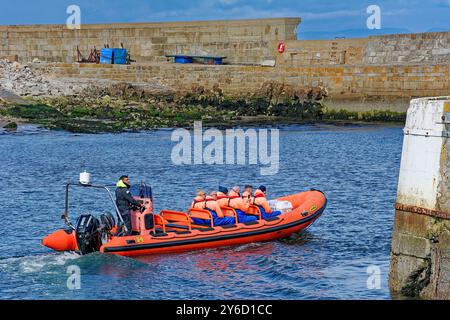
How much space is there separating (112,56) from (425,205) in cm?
3520

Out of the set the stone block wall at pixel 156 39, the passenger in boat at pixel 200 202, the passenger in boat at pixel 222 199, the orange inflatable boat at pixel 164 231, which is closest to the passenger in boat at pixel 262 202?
the orange inflatable boat at pixel 164 231

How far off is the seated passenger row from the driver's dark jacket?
140 centimetres

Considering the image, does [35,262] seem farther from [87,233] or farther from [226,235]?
[226,235]

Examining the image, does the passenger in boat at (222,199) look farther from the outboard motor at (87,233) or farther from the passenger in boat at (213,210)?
the outboard motor at (87,233)

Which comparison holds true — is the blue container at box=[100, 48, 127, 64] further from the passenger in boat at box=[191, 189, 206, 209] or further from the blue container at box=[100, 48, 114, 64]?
the passenger in boat at box=[191, 189, 206, 209]

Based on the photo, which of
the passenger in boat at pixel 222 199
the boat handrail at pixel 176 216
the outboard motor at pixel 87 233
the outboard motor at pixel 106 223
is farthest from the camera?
the passenger in boat at pixel 222 199

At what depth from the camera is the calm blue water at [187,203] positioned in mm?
15164

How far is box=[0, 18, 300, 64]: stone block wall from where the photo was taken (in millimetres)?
44312

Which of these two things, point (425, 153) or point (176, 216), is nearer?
point (425, 153)

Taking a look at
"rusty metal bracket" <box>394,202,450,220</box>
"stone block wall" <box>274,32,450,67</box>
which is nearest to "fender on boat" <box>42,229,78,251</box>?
"rusty metal bracket" <box>394,202,450,220</box>

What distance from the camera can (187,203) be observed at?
22.6 m

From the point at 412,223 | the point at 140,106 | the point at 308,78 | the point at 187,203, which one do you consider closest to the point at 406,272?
the point at 412,223

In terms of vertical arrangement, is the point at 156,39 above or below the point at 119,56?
above

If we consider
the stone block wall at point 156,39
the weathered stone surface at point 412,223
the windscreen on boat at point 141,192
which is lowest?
the windscreen on boat at point 141,192
